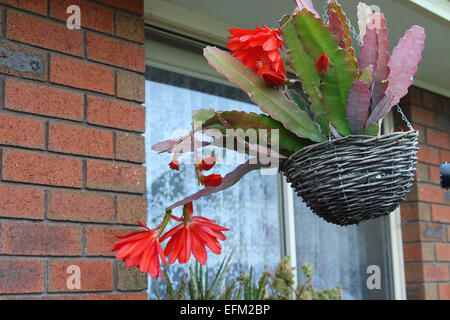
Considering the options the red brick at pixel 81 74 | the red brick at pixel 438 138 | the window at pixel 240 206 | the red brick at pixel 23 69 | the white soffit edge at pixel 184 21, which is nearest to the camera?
the red brick at pixel 23 69

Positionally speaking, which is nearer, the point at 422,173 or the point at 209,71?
the point at 209,71

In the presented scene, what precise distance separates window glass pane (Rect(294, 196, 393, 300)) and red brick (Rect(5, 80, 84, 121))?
53.5 inches

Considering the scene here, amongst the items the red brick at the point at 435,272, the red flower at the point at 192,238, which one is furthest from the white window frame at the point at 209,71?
the red flower at the point at 192,238

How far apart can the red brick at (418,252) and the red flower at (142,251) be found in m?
2.32

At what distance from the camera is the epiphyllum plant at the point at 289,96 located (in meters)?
1.14

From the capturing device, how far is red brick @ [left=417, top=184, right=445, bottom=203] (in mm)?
3238

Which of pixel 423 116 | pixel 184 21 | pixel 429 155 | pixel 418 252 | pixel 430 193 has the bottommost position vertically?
pixel 418 252

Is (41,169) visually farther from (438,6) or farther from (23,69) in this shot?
(438,6)

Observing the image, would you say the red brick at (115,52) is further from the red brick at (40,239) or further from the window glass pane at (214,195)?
the red brick at (40,239)

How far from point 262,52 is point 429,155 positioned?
240cm

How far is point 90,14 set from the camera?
209 cm

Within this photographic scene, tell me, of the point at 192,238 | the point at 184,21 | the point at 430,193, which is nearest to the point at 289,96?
the point at 192,238

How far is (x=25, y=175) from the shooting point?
6.02ft

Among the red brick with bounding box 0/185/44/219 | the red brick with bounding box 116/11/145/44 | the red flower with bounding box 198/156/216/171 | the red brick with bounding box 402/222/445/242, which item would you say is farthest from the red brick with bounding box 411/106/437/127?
the red flower with bounding box 198/156/216/171
